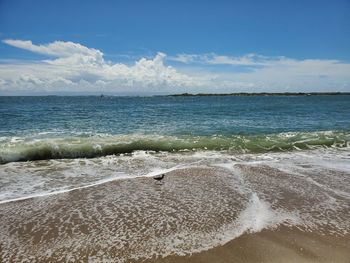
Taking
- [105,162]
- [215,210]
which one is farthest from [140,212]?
[105,162]

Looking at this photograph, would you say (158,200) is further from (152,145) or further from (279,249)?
(152,145)

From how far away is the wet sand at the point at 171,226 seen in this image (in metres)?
5.23

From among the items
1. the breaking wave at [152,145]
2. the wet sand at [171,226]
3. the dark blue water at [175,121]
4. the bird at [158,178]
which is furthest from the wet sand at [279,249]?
the dark blue water at [175,121]

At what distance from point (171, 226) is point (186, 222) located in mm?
369

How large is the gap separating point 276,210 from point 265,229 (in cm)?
118

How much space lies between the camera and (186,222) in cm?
651

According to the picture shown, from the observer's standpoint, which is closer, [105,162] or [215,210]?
[215,210]

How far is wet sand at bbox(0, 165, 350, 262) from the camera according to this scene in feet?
17.1

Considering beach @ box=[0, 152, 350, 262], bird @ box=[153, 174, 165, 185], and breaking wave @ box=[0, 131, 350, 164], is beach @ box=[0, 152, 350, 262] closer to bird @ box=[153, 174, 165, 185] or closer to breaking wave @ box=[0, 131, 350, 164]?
bird @ box=[153, 174, 165, 185]

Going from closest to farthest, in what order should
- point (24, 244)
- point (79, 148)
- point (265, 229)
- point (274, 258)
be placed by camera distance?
1. point (274, 258)
2. point (24, 244)
3. point (265, 229)
4. point (79, 148)

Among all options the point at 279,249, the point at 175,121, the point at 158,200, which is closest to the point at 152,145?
the point at 158,200

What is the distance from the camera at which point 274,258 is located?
5027mm

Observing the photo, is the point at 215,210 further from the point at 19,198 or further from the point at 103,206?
the point at 19,198

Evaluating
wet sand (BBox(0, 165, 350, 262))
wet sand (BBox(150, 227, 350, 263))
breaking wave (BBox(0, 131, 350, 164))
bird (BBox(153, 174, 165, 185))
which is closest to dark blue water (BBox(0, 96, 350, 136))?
breaking wave (BBox(0, 131, 350, 164))
